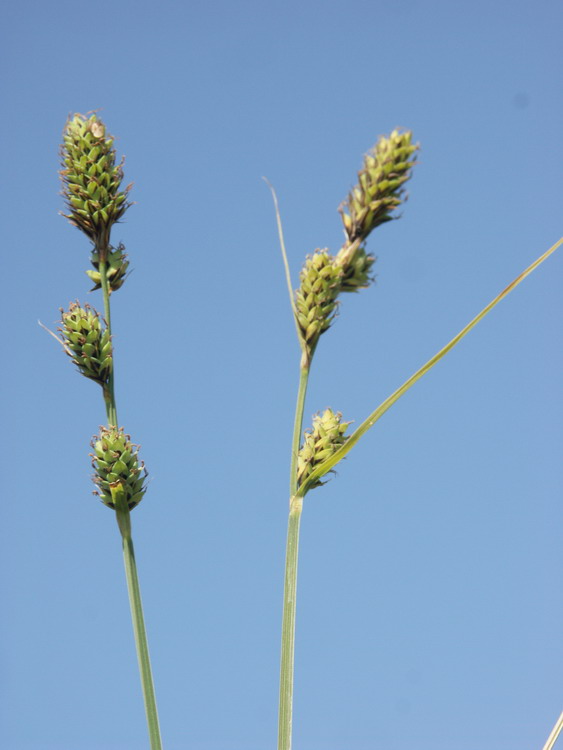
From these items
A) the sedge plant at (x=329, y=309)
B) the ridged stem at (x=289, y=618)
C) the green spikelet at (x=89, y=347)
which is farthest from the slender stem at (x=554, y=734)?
the green spikelet at (x=89, y=347)

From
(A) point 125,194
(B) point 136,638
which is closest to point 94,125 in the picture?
(A) point 125,194

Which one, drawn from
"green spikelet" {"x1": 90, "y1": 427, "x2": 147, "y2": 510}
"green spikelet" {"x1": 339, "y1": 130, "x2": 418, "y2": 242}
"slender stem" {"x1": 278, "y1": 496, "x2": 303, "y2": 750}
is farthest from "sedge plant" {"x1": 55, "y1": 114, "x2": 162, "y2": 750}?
"green spikelet" {"x1": 339, "y1": 130, "x2": 418, "y2": 242}

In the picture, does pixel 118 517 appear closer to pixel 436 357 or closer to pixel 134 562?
pixel 134 562

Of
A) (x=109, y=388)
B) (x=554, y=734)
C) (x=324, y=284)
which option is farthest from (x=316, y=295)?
(x=554, y=734)

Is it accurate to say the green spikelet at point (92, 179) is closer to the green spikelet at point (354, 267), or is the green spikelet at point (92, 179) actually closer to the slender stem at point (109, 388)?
the slender stem at point (109, 388)

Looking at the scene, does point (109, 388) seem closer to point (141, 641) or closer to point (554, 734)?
point (141, 641)

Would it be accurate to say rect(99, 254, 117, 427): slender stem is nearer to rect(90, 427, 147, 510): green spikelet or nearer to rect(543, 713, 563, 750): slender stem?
rect(90, 427, 147, 510): green spikelet

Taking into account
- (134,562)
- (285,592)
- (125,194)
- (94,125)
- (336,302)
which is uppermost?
(94,125)
